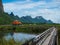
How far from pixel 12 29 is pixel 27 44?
8716 cm

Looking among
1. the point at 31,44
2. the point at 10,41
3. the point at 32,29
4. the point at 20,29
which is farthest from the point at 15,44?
the point at 20,29

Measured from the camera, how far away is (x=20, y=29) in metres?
90.5

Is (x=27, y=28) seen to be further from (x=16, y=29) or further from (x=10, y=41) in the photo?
(x=10, y=41)

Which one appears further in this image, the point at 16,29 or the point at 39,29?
the point at 16,29

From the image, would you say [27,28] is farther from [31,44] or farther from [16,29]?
[31,44]

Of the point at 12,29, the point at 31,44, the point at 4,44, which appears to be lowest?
the point at 12,29

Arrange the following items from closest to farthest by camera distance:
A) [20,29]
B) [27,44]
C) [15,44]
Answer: [27,44] < [15,44] < [20,29]

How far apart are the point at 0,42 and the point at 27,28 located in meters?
69.8

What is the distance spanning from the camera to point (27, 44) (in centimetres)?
863

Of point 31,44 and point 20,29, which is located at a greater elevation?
point 31,44

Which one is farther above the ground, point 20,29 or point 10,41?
point 10,41

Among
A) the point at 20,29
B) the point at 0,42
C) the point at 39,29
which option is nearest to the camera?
the point at 0,42

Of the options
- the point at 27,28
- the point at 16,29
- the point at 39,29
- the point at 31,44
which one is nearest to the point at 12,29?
the point at 16,29

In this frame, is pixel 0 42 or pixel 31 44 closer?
pixel 31 44
